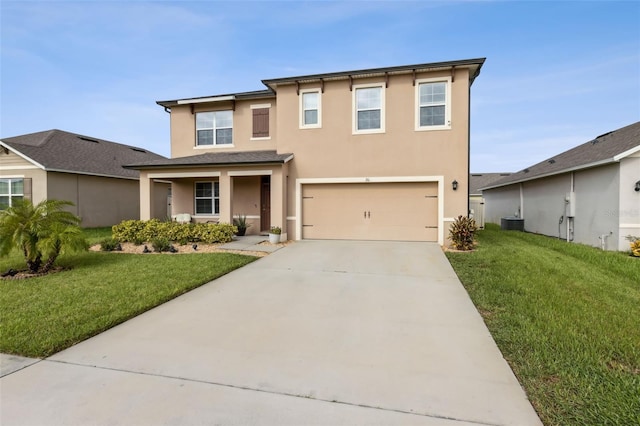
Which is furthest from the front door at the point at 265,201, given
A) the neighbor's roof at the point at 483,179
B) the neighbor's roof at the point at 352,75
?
the neighbor's roof at the point at 483,179

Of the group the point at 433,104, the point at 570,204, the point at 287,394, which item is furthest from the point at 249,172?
the point at 570,204

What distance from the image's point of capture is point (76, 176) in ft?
52.7

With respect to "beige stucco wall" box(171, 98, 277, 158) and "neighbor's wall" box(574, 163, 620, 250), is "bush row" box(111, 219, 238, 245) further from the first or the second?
"neighbor's wall" box(574, 163, 620, 250)

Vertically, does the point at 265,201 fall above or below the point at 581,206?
above

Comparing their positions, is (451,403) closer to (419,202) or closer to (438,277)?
(438,277)

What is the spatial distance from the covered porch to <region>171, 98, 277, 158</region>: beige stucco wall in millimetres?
548

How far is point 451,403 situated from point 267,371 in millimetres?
1638

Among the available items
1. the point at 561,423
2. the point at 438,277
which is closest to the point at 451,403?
the point at 561,423

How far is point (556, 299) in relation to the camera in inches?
192

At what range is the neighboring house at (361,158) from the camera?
10.7 m

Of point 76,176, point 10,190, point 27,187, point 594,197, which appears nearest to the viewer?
point 594,197

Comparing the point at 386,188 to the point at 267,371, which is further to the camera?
the point at 386,188

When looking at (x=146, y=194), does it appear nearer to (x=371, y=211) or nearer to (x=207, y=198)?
(x=207, y=198)

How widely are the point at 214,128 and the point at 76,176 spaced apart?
8.67 metres
